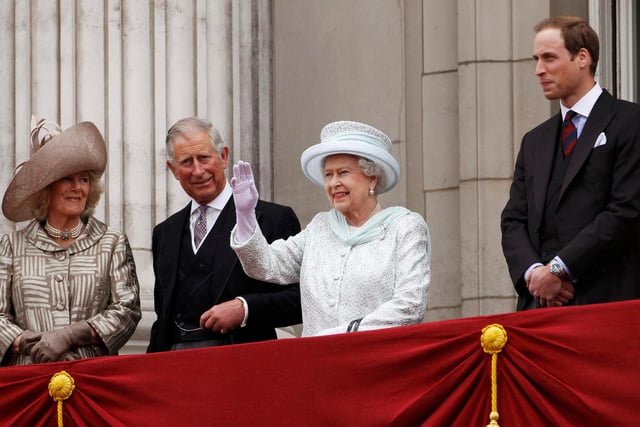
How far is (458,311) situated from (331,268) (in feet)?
7.71

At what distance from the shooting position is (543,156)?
831 cm

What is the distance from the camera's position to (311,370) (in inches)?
312

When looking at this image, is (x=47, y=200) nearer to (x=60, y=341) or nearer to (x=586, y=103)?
(x=60, y=341)

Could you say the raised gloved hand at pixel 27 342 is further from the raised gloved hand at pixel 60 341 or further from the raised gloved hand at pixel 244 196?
the raised gloved hand at pixel 244 196

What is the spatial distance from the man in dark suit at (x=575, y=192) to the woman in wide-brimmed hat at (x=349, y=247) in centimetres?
41

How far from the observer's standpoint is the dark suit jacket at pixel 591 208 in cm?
793

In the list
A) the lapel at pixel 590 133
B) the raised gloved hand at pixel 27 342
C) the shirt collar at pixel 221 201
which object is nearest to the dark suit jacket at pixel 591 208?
the lapel at pixel 590 133

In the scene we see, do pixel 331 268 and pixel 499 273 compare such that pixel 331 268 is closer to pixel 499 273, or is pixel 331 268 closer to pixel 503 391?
pixel 503 391

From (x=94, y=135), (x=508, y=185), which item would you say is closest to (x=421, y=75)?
(x=508, y=185)

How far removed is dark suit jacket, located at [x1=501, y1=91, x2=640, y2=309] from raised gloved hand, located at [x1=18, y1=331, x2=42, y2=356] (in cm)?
204

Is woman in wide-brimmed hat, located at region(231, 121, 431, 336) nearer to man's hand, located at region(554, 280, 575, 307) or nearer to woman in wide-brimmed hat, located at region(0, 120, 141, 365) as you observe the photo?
man's hand, located at region(554, 280, 575, 307)

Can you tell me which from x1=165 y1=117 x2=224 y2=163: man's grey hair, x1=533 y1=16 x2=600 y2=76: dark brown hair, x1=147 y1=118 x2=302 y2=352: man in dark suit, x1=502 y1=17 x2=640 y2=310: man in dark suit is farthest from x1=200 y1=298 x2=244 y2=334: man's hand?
x1=533 y1=16 x2=600 y2=76: dark brown hair

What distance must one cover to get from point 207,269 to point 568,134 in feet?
5.72

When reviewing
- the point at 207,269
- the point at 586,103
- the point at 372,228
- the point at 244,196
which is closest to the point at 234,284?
the point at 207,269
